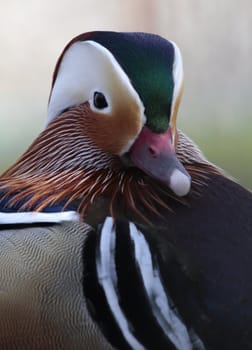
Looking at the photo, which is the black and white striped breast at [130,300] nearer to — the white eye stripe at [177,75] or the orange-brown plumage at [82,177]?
the orange-brown plumage at [82,177]

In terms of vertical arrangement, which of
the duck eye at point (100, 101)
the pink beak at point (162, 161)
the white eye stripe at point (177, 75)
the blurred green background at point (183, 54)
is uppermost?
the white eye stripe at point (177, 75)

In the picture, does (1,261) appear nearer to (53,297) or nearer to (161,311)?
(53,297)

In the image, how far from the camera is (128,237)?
103 cm

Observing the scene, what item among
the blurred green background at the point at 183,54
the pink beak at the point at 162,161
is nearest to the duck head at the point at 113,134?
the pink beak at the point at 162,161

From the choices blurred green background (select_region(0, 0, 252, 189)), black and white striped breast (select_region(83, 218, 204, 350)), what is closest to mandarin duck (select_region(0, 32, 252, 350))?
black and white striped breast (select_region(83, 218, 204, 350))

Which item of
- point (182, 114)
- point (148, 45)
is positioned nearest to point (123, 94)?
point (148, 45)

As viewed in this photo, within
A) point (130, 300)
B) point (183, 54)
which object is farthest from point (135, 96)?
point (183, 54)

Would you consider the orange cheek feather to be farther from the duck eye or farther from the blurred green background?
the blurred green background

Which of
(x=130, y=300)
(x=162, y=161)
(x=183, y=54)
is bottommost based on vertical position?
(x=183, y=54)

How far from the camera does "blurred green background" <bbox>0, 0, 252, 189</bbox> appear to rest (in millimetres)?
2420

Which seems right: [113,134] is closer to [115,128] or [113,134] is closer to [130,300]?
[115,128]

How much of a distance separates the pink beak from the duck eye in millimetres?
64

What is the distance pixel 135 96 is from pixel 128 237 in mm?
150

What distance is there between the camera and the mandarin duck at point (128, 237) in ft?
3.33
